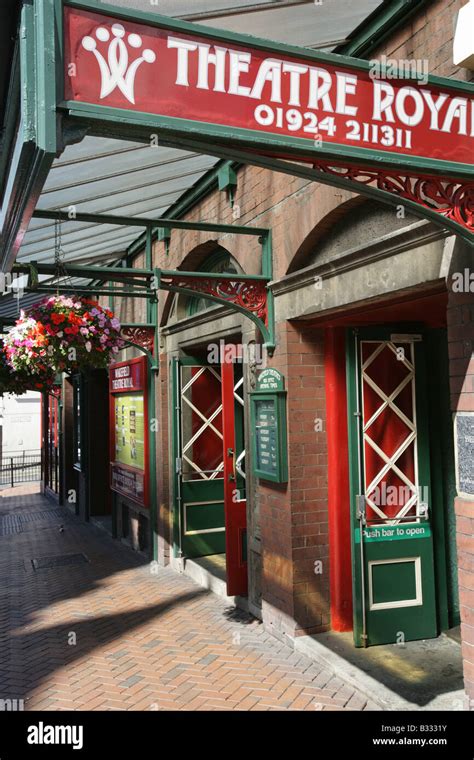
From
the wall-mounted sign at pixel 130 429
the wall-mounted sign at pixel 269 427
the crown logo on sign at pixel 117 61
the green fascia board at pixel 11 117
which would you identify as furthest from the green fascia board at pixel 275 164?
the wall-mounted sign at pixel 130 429

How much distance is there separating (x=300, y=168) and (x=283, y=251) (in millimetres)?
3309

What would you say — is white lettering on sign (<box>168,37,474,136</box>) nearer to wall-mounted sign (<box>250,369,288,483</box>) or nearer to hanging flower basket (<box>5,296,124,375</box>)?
hanging flower basket (<box>5,296,124,375</box>)

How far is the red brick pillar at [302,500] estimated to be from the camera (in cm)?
565

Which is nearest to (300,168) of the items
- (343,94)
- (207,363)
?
(343,94)

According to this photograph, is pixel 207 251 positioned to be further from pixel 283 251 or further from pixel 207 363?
pixel 283 251

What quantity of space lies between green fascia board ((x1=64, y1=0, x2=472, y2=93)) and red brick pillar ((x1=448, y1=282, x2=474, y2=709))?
1.34 m

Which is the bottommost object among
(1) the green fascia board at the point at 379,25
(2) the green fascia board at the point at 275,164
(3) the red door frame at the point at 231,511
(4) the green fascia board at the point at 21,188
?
(3) the red door frame at the point at 231,511

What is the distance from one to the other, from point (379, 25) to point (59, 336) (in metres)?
3.26

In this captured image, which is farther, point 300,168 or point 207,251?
point 207,251

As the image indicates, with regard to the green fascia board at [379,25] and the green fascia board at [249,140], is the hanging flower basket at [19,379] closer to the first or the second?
the green fascia board at [249,140]

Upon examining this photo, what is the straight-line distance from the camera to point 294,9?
160 inches

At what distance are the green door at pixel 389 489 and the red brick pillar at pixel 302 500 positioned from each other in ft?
1.41

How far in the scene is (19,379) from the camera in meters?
5.59

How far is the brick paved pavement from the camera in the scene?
4.71 metres
